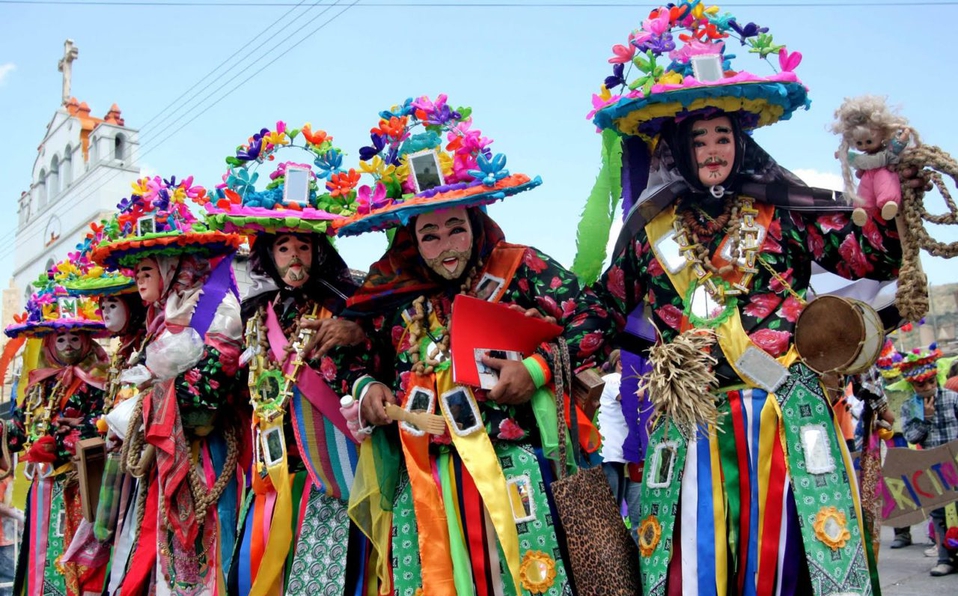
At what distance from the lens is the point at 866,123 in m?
3.43

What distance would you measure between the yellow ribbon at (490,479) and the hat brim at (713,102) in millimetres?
1308

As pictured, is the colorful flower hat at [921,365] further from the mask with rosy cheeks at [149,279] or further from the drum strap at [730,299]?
the mask with rosy cheeks at [149,279]

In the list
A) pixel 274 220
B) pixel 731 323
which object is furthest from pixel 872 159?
pixel 274 220

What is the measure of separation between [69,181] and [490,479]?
28.3 metres

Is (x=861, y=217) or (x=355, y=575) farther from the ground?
(x=861, y=217)

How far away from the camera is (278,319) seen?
5.06 metres

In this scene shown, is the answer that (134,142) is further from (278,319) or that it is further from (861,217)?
(861,217)

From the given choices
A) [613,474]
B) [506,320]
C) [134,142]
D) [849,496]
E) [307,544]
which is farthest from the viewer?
[134,142]

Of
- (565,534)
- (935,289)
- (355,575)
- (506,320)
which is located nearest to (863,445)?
(565,534)

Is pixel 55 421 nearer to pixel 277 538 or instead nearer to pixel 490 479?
pixel 277 538

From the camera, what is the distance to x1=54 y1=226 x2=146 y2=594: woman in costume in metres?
5.70

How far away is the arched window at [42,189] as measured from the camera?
30.8 meters

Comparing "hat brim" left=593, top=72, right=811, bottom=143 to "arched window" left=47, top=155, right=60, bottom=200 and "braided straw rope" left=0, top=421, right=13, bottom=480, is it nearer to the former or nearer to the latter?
"braided straw rope" left=0, top=421, right=13, bottom=480

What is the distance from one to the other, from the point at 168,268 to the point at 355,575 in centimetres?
A: 235
